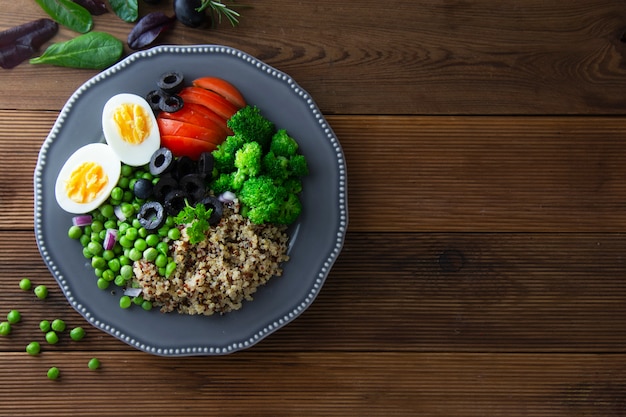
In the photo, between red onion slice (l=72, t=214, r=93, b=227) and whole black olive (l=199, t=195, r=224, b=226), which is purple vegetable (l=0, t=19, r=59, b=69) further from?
whole black olive (l=199, t=195, r=224, b=226)

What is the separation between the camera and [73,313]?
2.23m

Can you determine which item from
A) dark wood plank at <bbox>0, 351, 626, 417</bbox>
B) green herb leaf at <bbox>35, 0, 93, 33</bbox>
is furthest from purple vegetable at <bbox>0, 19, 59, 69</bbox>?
dark wood plank at <bbox>0, 351, 626, 417</bbox>

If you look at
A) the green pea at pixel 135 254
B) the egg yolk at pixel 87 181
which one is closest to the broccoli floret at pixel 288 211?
the green pea at pixel 135 254

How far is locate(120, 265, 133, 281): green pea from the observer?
6.74 feet

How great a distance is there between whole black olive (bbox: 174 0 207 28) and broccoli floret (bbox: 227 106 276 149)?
0.43 m

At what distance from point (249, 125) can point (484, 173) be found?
3.12ft

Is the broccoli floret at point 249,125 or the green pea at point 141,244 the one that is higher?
the broccoli floret at point 249,125

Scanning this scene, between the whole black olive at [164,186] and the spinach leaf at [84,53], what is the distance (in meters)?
0.54

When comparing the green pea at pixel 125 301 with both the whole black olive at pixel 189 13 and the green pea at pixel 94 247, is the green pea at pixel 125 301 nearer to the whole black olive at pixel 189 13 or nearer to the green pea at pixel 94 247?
the green pea at pixel 94 247

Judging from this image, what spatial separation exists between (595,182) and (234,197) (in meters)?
1.43

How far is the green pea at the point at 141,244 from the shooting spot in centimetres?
204

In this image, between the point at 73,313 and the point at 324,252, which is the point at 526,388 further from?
the point at 73,313

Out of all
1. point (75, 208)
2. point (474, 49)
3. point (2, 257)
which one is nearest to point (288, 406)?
point (75, 208)

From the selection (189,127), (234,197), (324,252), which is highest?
(189,127)
